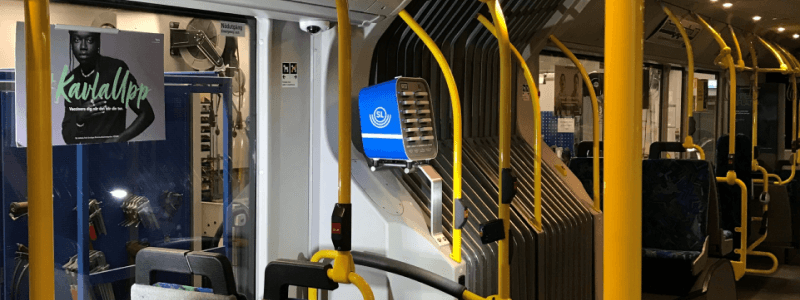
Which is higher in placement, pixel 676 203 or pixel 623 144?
pixel 623 144

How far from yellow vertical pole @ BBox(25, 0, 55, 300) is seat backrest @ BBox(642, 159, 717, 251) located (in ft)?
16.0

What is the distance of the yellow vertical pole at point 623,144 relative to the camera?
104 centimetres

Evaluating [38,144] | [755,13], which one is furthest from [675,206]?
[38,144]

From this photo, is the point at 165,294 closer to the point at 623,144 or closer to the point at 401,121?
the point at 401,121

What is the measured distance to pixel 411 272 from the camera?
3.07m

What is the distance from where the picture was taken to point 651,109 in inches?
313

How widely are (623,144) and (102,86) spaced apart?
91.1 inches

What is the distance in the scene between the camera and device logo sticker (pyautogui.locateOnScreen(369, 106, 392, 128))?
10.3 ft

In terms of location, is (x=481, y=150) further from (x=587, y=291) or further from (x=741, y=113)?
(x=741, y=113)

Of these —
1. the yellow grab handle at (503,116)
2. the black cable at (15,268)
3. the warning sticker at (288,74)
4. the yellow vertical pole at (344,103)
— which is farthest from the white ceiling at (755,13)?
the black cable at (15,268)

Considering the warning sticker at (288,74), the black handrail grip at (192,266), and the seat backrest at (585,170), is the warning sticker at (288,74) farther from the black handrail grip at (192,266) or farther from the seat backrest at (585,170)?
the seat backrest at (585,170)

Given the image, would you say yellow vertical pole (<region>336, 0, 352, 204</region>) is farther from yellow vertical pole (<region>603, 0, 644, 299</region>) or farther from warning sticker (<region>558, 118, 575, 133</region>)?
warning sticker (<region>558, 118, 575, 133</region>)

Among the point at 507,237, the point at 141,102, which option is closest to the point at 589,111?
the point at 507,237

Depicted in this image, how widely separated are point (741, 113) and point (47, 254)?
10.4m
